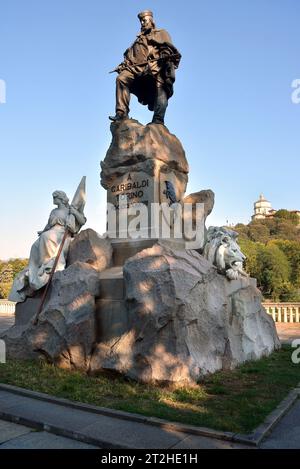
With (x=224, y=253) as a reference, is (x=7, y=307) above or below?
below

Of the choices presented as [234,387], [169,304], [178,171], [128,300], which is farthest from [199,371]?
[178,171]

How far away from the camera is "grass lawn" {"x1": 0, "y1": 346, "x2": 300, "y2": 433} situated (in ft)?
13.8

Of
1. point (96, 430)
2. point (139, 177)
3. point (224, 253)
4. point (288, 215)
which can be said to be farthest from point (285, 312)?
point (288, 215)

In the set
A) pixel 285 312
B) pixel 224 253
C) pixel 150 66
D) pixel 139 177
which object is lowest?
pixel 285 312

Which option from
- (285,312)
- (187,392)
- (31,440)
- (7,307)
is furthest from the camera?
(7,307)

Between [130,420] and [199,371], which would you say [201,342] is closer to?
[199,371]

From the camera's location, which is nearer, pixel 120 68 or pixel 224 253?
pixel 224 253

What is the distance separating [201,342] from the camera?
602cm

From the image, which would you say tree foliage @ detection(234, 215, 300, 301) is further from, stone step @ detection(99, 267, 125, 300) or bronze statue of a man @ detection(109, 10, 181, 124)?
stone step @ detection(99, 267, 125, 300)

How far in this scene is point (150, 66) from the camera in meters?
9.34

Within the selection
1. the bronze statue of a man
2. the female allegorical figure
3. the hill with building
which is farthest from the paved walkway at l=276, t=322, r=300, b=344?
the hill with building

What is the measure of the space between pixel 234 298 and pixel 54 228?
378cm

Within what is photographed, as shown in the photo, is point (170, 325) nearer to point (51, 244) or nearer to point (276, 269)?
point (51, 244)

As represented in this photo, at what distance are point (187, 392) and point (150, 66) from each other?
715 cm
